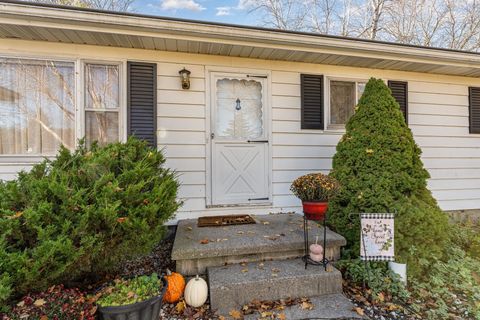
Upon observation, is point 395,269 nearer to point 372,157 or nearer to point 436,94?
point 372,157

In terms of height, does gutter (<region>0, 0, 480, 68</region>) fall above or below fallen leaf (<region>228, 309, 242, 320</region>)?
above

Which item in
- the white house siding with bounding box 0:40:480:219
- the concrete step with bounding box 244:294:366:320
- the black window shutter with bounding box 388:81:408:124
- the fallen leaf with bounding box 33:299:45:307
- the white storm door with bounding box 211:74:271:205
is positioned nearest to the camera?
the fallen leaf with bounding box 33:299:45:307

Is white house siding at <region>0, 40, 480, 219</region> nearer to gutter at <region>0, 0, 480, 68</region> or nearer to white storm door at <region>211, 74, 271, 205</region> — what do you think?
white storm door at <region>211, 74, 271, 205</region>

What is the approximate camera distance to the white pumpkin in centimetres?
221

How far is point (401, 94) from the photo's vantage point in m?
4.47

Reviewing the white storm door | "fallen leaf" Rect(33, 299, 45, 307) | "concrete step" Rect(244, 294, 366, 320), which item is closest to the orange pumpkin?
"concrete step" Rect(244, 294, 366, 320)

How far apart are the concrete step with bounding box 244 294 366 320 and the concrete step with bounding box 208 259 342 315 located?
0.11m

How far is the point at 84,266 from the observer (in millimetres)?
2078

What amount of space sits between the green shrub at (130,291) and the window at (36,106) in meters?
2.25

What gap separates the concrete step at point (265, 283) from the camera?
7.22 ft

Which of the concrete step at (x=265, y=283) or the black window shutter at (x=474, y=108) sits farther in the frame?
the black window shutter at (x=474, y=108)

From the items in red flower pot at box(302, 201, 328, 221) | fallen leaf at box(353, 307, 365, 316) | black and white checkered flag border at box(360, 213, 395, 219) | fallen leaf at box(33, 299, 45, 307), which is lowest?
fallen leaf at box(353, 307, 365, 316)

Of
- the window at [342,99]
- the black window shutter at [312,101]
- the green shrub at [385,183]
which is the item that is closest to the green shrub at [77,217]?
the green shrub at [385,183]

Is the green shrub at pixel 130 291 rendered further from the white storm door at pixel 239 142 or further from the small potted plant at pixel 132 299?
the white storm door at pixel 239 142
